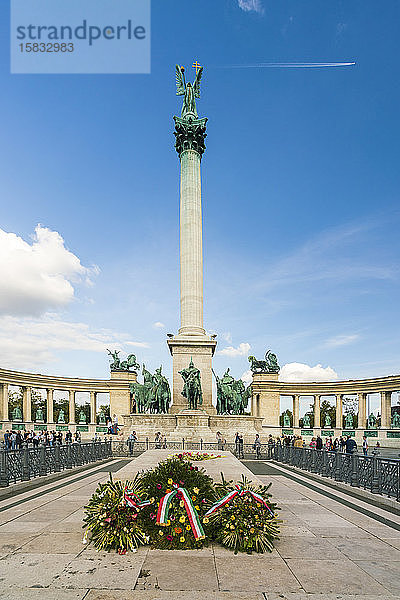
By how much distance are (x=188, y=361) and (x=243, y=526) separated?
45.1 m

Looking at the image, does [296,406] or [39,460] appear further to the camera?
[296,406]

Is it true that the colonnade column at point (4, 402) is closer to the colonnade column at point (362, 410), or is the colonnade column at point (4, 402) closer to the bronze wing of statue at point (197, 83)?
the bronze wing of statue at point (197, 83)

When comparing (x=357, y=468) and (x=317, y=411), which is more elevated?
(x=357, y=468)

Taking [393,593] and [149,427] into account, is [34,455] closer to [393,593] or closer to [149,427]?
[393,593]

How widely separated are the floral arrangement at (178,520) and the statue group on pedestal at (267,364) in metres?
85.7

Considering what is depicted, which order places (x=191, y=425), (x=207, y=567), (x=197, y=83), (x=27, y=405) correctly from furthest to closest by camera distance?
(x=27, y=405), (x=197, y=83), (x=191, y=425), (x=207, y=567)

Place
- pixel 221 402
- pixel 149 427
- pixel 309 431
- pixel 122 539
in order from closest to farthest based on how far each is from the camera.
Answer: pixel 122 539 → pixel 149 427 → pixel 221 402 → pixel 309 431

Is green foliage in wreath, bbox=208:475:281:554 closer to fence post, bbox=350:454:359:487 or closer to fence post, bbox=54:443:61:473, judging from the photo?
fence post, bbox=350:454:359:487

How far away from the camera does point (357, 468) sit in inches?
790

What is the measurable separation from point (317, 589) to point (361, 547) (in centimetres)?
313

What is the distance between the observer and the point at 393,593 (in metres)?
7.05

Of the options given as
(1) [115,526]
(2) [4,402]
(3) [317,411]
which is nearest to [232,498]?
(1) [115,526]

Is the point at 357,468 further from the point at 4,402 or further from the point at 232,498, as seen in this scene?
the point at 4,402

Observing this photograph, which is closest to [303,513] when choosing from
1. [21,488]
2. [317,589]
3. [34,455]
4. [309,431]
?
[317,589]
